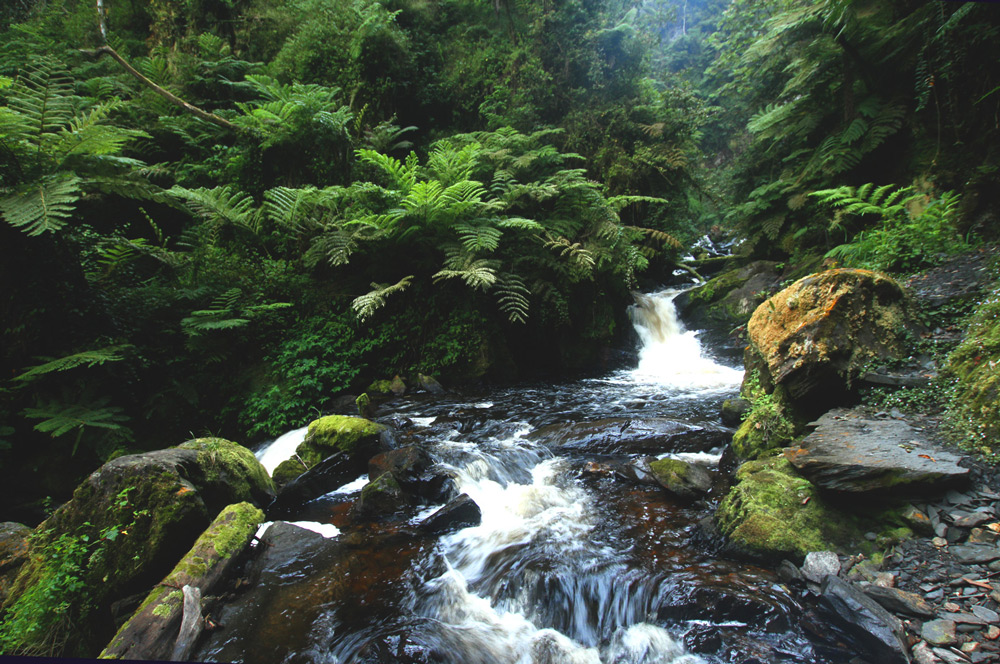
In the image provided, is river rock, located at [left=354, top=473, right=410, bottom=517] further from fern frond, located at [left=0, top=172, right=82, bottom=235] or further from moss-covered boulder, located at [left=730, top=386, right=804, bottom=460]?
fern frond, located at [left=0, top=172, right=82, bottom=235]

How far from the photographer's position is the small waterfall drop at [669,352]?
741cm

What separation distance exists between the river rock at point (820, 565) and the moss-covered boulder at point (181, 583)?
368 cm

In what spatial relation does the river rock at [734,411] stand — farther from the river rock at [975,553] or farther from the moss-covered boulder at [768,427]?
the river rock at [975,553]

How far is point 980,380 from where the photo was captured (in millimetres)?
2783

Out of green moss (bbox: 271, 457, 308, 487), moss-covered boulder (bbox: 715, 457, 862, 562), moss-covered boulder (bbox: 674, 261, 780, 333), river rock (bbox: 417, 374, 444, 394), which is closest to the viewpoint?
moss-covered boulder (bbox: 715, 457, 862, 562)

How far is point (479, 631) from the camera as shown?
8.38 ft

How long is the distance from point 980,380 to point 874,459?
0.95 m

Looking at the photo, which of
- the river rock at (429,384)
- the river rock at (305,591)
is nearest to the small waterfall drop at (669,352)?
the river rock at (429,384)

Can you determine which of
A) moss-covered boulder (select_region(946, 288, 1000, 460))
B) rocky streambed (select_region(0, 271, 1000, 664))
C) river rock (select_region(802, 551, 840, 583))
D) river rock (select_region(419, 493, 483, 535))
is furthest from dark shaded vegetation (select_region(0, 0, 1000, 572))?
river rock (select_region(802, 551, 840, 583))

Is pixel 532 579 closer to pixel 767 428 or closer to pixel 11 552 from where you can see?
pixel 767 428

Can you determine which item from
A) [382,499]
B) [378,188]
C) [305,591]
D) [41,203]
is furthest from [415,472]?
[378,188]

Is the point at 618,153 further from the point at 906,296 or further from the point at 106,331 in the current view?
the point at 106,331

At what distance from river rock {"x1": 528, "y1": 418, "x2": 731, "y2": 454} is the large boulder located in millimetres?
3505

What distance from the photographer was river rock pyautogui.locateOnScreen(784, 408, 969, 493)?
8.11 ft
